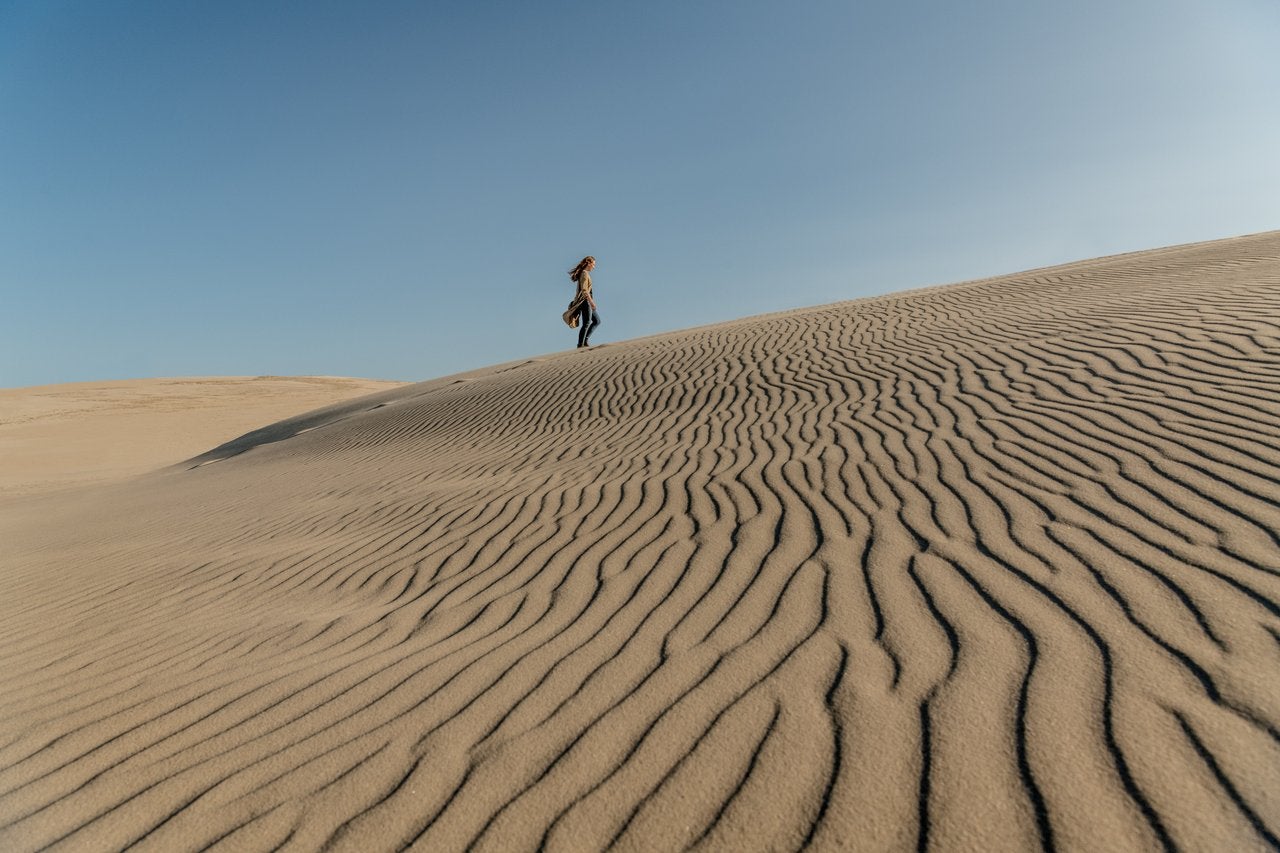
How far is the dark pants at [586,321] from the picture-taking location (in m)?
16.4

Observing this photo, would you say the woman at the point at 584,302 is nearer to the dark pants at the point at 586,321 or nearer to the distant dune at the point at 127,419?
the dark pants at the point at 586,321

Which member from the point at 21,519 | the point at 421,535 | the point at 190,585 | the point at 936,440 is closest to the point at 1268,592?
the point at 936,440

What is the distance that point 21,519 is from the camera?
924 cm

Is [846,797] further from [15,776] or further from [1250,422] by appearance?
[1250,422]

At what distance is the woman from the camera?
15.2 m

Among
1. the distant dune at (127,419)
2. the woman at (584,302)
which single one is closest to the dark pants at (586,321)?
the woman at (584,302)

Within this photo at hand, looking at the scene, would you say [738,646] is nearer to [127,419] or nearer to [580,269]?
[580,269]

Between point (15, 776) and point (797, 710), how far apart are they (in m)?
2.48

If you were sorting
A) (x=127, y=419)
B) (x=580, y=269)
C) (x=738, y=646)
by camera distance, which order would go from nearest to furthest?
(x=738, y=646), (x=580, y=269), (x=127, y=419)

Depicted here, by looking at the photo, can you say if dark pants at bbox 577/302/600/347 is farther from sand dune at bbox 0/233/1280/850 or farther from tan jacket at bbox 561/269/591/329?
sand dune at bbox 0/233/1280/850

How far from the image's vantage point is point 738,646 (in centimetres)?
283

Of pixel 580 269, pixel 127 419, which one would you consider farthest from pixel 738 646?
pixel 127 419

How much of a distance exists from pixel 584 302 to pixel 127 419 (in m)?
15.9

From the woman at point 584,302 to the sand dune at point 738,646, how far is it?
8924mm
